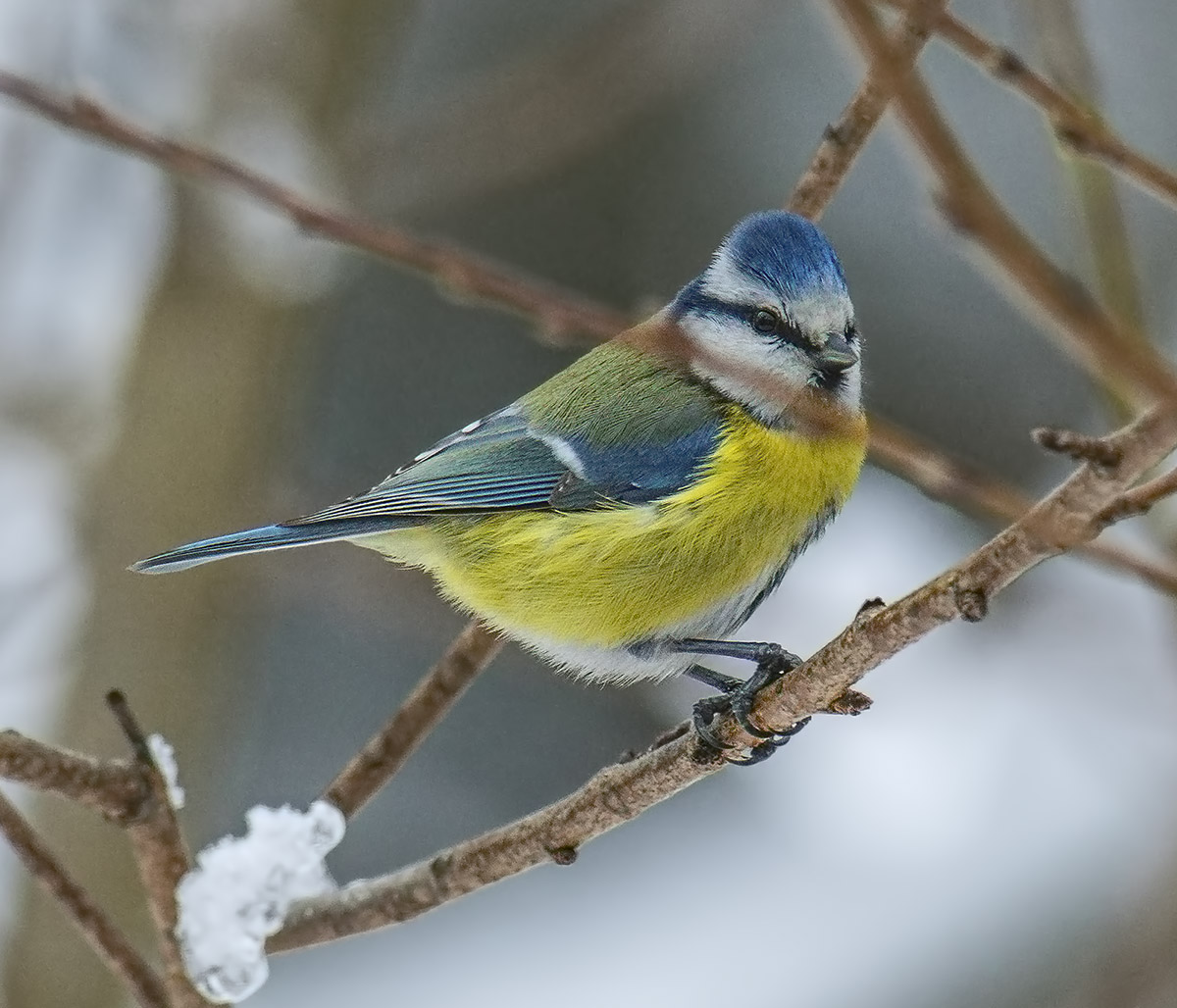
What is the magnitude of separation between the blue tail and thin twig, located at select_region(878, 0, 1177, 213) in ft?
4.40

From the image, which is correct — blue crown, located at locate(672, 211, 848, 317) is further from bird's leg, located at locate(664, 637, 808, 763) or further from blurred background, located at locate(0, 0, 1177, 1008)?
bird's leg, located at locate(664, 637, 808, 763)

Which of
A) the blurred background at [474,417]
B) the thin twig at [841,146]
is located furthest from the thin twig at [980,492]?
the blurred background at [474,417]

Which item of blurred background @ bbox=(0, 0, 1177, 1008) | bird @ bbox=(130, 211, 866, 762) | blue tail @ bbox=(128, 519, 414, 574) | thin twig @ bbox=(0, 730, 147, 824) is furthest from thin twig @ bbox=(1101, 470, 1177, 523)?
blue tail @ bbox=(128, 519, 414, 574)

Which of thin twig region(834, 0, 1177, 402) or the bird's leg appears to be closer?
thin twig region(834, 0, 1177, 402)

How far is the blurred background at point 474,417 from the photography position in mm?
3342

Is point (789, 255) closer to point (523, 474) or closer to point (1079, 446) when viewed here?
point (523, 474)

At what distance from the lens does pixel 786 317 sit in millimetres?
2160

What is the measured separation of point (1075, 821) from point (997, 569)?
3599 millimetres

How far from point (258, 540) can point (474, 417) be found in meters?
3.17

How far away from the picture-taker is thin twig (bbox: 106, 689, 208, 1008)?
61.5 inches

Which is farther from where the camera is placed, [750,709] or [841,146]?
[841,146]

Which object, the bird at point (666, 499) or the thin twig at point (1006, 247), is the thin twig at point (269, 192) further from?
the thin twig at point (1006, 247)

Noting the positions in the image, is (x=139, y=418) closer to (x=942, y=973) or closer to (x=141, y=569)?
(x=141, y=569)

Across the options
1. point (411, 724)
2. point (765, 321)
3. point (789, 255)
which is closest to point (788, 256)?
point (789, 255)
